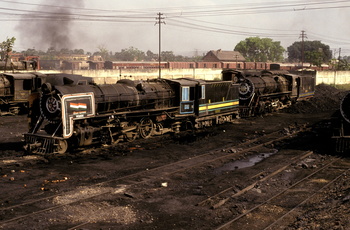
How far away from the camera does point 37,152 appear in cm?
1631

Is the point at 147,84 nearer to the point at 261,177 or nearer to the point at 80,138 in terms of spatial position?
the point at 80,138

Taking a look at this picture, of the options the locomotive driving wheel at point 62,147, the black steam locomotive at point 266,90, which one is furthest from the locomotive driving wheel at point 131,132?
the black steam locomotive at point 266,90

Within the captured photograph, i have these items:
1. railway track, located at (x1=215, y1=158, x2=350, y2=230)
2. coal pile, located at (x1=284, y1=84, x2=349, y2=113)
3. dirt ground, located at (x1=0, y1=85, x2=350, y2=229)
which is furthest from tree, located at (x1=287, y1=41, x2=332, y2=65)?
railway track, located at (x1=215, y1=158, x2=350, y2=230)

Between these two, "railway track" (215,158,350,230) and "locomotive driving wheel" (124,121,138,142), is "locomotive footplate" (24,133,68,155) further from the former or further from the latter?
"railway track" (215,158,350,230)

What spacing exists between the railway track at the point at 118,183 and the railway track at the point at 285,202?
11.9 ft

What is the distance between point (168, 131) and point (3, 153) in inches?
360

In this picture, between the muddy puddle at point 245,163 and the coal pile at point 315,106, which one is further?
the coal pile at point 315,106

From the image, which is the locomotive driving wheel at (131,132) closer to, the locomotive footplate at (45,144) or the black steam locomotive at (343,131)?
the locomotive footplate at (45,144)

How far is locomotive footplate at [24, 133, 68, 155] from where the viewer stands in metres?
16.0

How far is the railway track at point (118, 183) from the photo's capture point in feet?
32.3

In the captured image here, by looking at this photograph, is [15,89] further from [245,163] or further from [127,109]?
[245,163]

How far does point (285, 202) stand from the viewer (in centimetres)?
1120

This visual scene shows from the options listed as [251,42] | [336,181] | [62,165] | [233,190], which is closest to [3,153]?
[62,165]

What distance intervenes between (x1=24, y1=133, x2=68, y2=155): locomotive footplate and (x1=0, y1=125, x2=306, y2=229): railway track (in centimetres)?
432
